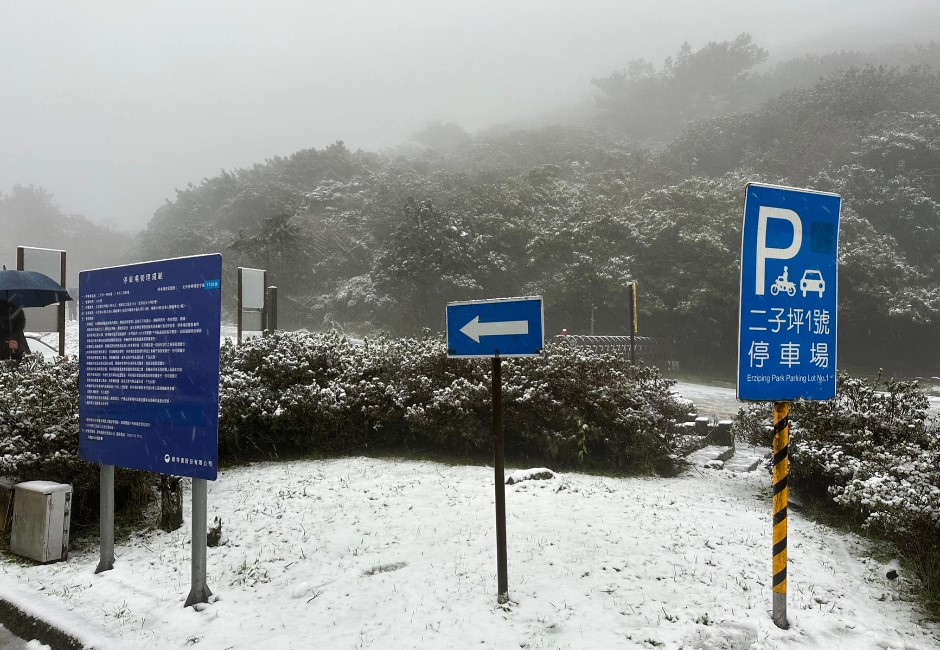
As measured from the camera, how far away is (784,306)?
333cm

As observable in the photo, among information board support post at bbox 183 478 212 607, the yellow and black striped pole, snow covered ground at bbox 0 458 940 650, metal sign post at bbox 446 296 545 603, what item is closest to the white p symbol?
the yellow and black striped pole

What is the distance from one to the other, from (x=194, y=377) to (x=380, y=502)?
93.4 inches

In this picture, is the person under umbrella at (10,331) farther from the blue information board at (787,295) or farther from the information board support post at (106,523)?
the blue information board at (787,295)

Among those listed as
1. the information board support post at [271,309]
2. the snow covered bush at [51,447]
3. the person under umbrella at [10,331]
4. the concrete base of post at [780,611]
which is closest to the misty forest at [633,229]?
the information board support post at [271,309]

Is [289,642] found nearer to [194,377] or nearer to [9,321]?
[194,377]

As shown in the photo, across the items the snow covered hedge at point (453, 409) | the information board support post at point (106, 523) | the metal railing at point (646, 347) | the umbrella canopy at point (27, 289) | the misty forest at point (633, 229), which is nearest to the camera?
the information board support post at point (106, 523)

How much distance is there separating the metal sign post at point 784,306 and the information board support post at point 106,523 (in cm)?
415

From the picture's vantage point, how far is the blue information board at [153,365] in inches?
140

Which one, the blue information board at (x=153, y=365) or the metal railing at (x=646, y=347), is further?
the metal railing at (x=646, y=347)

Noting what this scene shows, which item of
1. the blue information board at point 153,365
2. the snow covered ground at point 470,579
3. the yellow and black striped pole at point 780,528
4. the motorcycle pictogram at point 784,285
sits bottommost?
the snow covered ground at point 470,579

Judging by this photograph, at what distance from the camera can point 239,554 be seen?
14.9 feet

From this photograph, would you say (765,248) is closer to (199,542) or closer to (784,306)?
(784,306)

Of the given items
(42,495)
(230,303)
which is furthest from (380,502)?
(230,303)

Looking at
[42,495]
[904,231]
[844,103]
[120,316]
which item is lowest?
[42,495]
